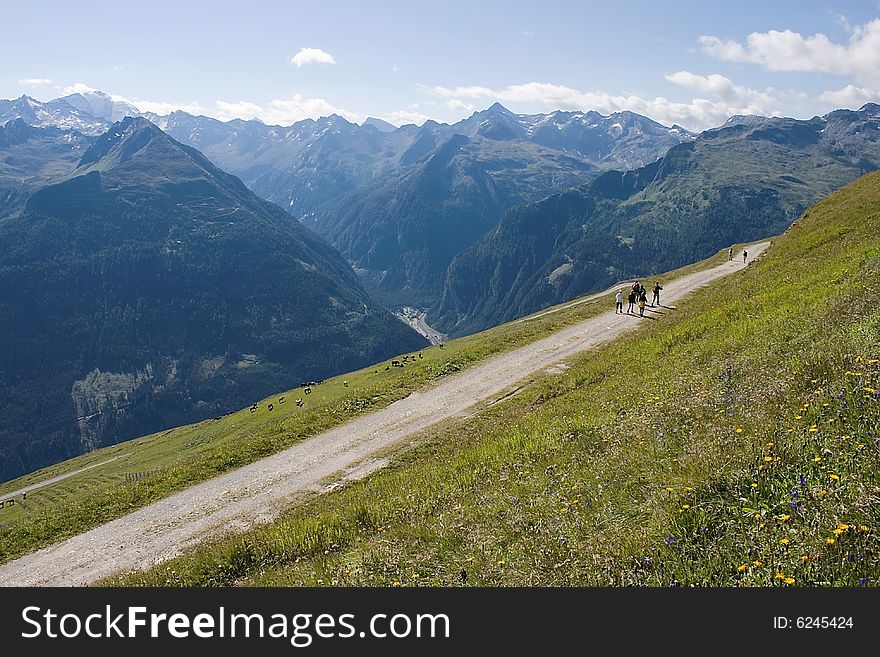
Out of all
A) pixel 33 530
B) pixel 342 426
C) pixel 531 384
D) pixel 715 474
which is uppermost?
pixel 715 474

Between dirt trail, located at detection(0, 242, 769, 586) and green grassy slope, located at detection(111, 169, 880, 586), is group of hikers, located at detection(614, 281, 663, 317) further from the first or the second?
green grassy slope, located at detection(111, 169, 880, 586)

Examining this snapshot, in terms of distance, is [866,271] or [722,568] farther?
[866,271]

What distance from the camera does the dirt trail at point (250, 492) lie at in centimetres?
1698

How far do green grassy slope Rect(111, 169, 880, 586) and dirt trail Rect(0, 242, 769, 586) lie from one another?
8.48ft

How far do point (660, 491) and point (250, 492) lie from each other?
16.3m

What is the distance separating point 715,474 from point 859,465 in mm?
2093

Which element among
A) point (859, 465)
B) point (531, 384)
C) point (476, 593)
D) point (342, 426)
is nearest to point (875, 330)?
point (859, 465)

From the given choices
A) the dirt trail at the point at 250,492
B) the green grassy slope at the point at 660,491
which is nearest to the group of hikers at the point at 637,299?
the dirt trail at the point at 250,492

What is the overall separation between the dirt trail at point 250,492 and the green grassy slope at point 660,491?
8.48 ft

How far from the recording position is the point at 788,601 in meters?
6.43

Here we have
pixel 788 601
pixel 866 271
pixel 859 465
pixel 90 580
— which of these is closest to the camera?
pixel 788 601

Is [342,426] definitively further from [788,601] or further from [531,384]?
[788,601]

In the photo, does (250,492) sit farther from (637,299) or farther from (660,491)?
(637,299)

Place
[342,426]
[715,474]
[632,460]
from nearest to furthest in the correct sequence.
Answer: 1. [715,474]
2. [632,460]
3. [342,426]
